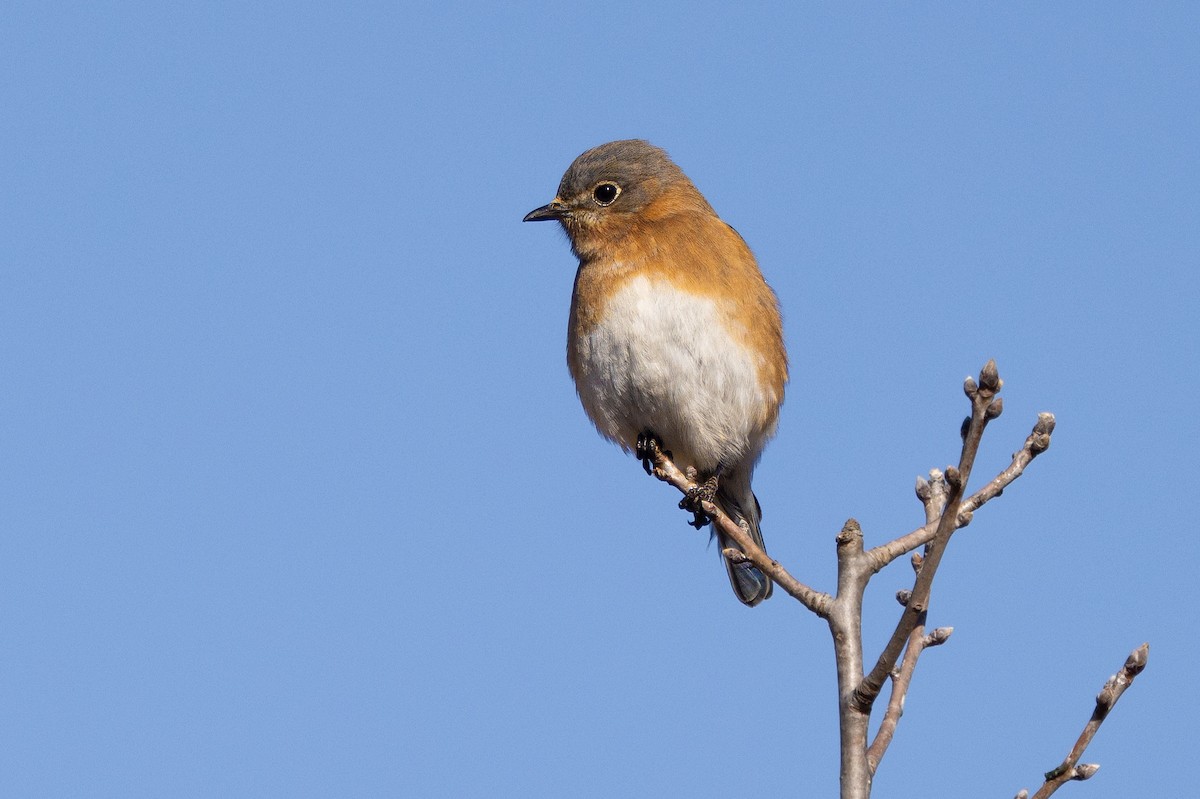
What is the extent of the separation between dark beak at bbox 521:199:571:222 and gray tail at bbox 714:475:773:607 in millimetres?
1964

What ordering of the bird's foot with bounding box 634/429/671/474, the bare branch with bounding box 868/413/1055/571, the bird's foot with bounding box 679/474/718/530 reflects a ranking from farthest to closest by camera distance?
the bird's foot with bounding box 634/429/671/474
the bird's foot with bounding box 679/474/718/530
the bare branch with bounding box 868/413/1055/571

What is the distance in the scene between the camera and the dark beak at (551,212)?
813cm

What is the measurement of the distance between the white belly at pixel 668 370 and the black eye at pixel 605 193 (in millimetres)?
944

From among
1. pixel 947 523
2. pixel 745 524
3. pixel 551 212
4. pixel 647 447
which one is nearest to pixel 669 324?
pixel 647 447

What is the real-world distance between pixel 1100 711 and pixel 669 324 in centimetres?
378

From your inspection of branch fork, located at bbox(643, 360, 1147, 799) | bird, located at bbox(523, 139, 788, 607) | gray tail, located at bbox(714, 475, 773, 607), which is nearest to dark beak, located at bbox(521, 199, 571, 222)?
bird, located at bbox(523, 139, 788, 607)

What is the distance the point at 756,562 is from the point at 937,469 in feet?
2.45

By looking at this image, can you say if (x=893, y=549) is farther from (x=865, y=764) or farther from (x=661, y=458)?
(x=661, y=458)

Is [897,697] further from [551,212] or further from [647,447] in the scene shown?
[551,212]

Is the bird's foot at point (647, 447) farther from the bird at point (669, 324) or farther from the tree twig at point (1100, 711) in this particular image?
the tree twig at point (1100, 711)

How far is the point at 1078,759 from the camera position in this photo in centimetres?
372

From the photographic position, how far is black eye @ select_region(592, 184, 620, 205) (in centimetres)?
810

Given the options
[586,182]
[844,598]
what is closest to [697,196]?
[586,182]

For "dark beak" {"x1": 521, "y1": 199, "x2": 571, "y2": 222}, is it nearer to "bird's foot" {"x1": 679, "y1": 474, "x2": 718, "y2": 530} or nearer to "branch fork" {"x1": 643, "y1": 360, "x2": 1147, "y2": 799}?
"bird's foot" {"x1": 679, "y1": 474, "x2": 718, "y2": 530}
